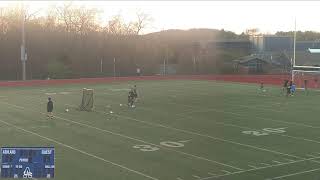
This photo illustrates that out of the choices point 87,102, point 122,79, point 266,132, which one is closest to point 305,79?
point 122,79

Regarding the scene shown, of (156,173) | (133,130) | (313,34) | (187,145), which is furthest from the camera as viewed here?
(313,34)

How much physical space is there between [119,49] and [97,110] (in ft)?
153

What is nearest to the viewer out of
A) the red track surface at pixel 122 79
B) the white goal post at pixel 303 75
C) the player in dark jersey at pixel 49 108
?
the player in dark jersey at pixel 49 108


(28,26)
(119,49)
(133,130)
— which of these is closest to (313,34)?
(119,49)

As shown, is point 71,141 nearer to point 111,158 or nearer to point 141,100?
point 111,158

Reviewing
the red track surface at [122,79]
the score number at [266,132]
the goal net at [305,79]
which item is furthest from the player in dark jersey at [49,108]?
the red track surface at [122,79]

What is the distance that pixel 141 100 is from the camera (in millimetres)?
36469

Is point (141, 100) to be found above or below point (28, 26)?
below

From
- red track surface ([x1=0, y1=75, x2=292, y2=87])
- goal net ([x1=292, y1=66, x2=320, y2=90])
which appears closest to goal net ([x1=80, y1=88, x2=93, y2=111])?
goal net ([x1=292, y1=66, x2=320, y2=90])

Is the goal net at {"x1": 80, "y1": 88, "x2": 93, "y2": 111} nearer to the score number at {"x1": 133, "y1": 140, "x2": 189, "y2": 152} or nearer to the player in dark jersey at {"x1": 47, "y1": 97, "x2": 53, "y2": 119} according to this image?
the player in dark jersey at {"x1": 47, "y1": 97, "x2": 53, "y2": 119}

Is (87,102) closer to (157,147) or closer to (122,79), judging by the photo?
(157,147)
